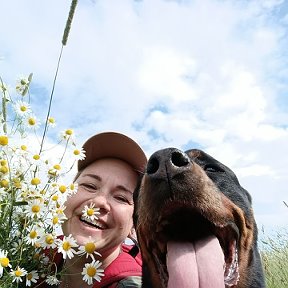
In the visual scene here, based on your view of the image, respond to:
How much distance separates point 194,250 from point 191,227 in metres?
0.14

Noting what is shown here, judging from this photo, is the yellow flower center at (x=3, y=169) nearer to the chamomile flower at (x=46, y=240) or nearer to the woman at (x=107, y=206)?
the chamomile flower at (x=46, y=240)

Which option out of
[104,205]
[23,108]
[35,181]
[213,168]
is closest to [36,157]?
[35,181]

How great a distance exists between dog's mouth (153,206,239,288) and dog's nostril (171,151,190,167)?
266 millimetres

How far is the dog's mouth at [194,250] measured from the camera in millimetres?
2662

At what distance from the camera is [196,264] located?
269 centimetres

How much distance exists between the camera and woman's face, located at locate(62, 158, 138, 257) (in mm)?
3705

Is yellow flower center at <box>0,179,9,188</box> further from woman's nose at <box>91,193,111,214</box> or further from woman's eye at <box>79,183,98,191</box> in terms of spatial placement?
woman's eye at <box>79,183,98,191</box>

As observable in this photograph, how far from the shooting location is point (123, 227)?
3.87 metres

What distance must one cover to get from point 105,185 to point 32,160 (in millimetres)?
1018

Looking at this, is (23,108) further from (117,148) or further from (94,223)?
(117,148)

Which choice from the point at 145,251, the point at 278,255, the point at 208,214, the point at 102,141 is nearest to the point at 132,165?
the point at 102,141

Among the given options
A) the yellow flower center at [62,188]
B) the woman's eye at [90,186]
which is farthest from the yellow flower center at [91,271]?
the woman's eye at [90,186]

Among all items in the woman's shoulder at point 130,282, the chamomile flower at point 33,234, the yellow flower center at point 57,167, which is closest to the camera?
the chamomile flower at point 33,234

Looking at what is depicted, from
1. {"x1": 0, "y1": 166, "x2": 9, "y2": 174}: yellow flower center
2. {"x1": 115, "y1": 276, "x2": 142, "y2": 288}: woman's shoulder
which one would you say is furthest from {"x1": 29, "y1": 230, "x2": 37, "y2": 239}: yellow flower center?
{"x1": 115, "y1": 276, "x2": 142, "y2": 288}: woman's shoulder
